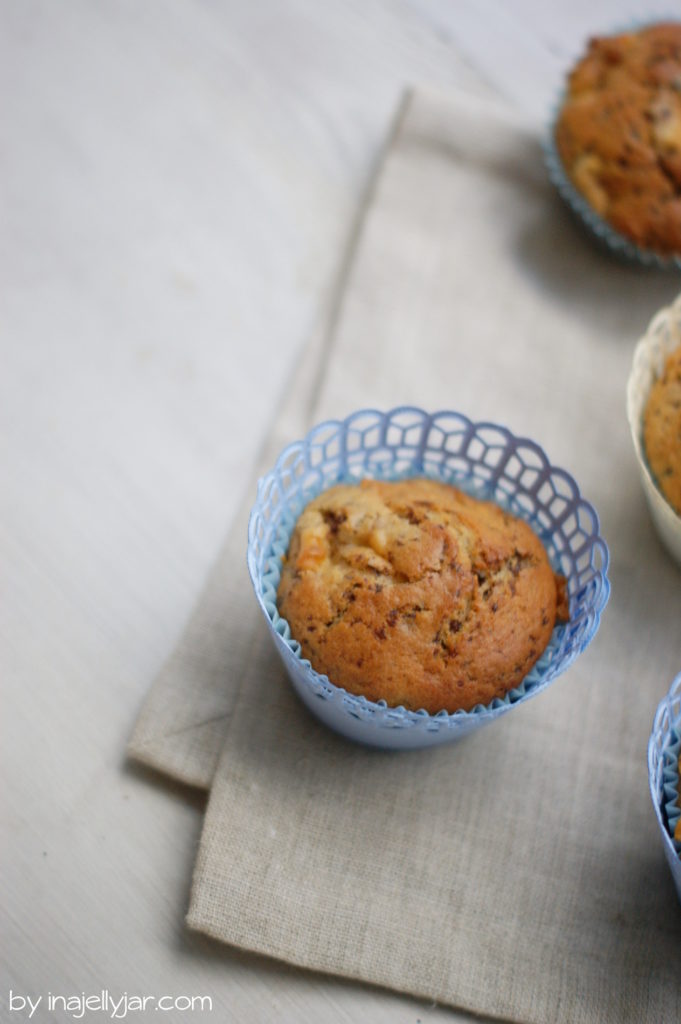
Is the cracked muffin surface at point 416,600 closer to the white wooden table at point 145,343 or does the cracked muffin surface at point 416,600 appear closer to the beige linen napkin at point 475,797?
the beige linen napkin at point 475,797

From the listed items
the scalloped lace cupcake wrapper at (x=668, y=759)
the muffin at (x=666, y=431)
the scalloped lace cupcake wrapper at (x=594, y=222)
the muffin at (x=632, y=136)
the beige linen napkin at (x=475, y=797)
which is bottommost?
the beige linen napkin at (x=475, y=797)

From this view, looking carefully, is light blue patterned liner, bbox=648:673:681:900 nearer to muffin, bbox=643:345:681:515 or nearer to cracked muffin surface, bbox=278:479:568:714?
cracked muffin surface, bbox=278:479:568:714

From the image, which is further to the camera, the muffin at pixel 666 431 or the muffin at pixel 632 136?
the muffin at pixel 632 136

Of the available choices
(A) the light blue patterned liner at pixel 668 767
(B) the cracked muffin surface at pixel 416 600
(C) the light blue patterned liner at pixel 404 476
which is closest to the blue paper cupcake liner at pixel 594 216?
(C) the light blue patterned liner at pixel 404 476

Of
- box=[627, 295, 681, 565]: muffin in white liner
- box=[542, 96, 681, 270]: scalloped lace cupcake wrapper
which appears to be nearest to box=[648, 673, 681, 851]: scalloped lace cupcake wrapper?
box=[627, 295, 681, 565]: muffin in white liner

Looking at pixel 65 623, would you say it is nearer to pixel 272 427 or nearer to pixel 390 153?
pixel 272 427

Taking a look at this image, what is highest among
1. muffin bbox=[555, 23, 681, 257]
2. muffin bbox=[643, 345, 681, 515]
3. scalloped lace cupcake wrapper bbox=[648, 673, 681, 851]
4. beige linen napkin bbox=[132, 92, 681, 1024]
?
muffin bbox=[555, 23, 681, 257]
